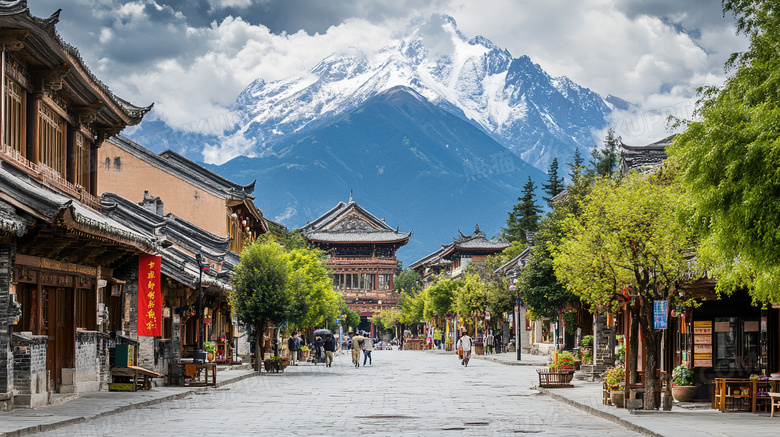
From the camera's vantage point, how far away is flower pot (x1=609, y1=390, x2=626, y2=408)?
21031 mm

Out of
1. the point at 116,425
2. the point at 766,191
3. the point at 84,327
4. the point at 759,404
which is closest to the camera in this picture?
the point at 766,191

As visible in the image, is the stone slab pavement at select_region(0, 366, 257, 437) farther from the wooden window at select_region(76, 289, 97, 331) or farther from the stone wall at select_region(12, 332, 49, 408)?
the wooden window at select_region(76, 289, 97, 331)

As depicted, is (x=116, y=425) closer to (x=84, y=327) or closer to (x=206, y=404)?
(x=206, y=404)

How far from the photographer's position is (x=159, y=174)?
176ft

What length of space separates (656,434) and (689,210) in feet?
11.8

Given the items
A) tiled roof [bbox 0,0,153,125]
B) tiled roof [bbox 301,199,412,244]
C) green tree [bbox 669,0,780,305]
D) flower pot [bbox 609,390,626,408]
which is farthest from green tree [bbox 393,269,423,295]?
green tree [bbox 669,0,780,305]

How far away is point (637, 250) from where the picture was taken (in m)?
20.7

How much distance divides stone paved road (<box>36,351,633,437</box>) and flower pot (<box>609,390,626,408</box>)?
0.79 metres

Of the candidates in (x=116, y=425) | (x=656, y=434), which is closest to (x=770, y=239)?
(x=656, y=434)

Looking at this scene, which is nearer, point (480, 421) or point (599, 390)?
point (480, 421)

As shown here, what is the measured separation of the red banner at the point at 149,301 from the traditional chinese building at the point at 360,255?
8836 cm

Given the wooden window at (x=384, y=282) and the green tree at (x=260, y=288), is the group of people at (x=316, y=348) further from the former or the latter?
the wooden window at (x=384, y=282)

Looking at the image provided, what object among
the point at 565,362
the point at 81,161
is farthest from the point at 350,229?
the point at 81,161

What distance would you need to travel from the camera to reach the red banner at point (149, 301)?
26578mm
